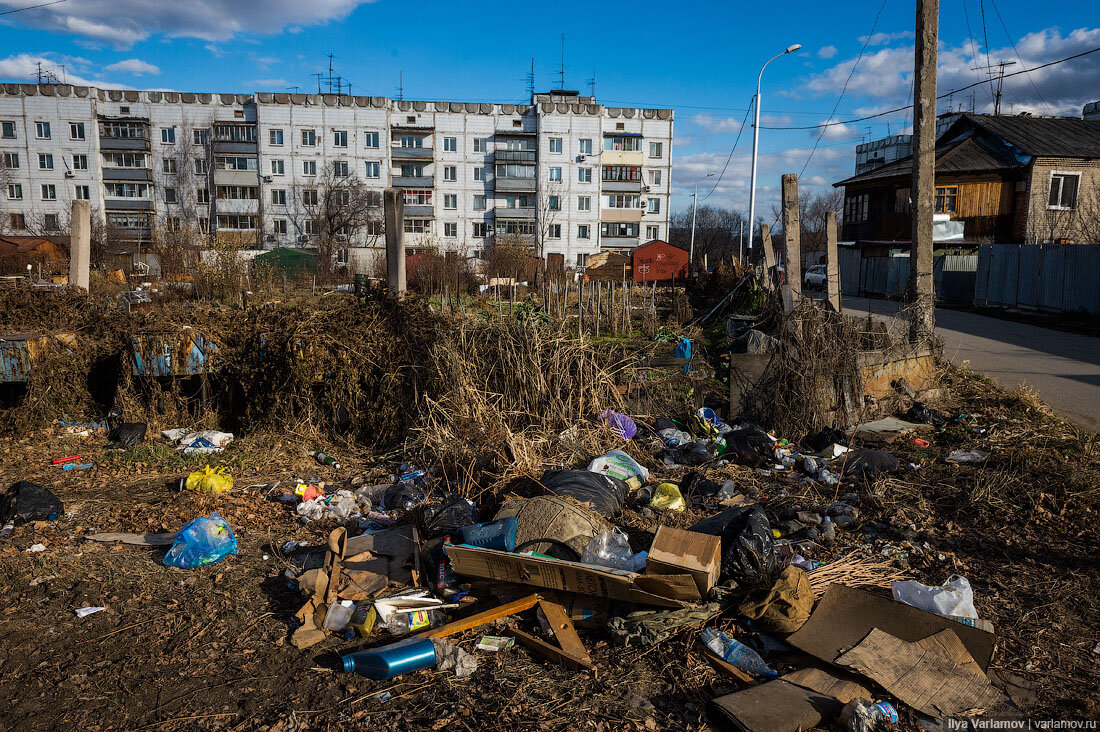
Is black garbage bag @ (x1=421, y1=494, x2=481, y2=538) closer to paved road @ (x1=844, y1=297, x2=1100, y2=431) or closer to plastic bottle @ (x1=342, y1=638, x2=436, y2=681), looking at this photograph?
plastic bottle @ (x1=342, y1=638, x2=436, y2=681)

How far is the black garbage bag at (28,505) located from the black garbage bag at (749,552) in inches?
190

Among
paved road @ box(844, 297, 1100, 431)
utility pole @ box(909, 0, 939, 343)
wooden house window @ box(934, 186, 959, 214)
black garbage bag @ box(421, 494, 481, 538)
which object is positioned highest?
wooden house window @ box(934, 186, 959, 214)

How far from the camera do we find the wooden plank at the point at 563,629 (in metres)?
3.40

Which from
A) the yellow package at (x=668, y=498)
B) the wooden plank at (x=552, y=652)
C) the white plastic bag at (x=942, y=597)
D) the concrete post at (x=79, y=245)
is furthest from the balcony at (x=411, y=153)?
the white plastic bag at (x=942, y=597)

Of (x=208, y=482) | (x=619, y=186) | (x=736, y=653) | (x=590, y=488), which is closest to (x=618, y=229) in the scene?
(x=619, y=186)

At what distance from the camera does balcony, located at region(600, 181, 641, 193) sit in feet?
200

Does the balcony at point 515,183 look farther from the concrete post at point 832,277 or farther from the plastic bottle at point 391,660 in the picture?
the plastic bottle at point 391,660

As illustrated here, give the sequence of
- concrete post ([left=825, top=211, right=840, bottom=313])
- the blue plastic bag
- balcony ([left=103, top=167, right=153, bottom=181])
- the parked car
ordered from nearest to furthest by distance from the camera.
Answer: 1. the blue plastic bag
2. concrete post ([left=825, top=211, right=840, bottom=313])
3. the parked car
4. balcony ([left=103, top=167, right=153, bottom=181])

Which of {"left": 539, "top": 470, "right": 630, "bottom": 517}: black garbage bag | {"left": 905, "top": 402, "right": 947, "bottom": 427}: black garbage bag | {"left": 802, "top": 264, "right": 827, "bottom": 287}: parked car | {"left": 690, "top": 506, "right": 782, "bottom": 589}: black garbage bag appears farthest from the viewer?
{"left": 802, "top": 264, "right": 827, "bottom": 287}: parked car

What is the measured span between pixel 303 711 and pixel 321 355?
4.51m

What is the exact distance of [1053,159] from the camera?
1136 inches

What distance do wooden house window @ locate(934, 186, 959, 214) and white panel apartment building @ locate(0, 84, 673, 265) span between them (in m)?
31.4

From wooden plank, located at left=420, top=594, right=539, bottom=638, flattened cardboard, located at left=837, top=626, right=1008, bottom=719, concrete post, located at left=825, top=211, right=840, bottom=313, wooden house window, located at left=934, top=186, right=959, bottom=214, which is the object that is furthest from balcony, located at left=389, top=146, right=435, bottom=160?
flattened cardboard, located at left=837, top=626, right=1008, bottom=719

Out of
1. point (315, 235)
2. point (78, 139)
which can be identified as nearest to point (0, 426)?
point (315, 235)
